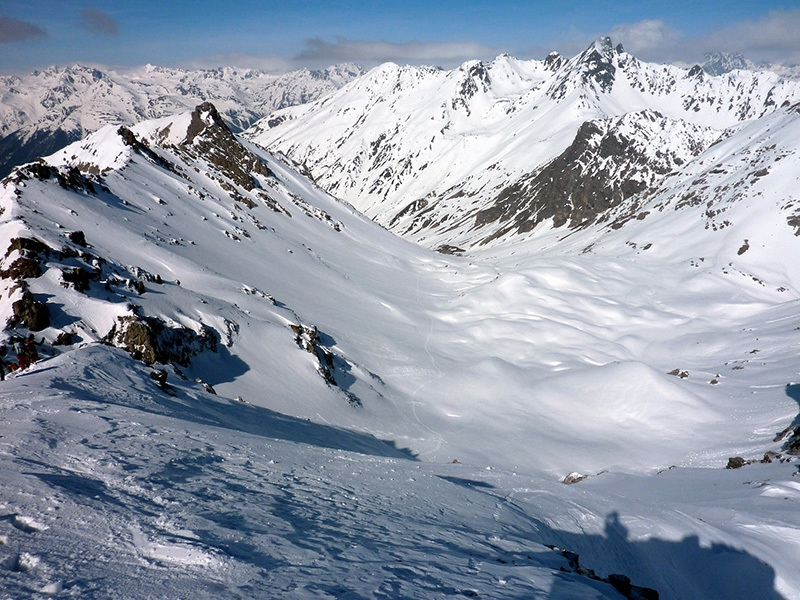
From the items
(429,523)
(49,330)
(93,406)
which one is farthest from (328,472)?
(49,330)

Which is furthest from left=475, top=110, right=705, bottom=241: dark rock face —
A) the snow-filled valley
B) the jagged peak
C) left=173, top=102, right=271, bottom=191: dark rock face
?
the jagged peak

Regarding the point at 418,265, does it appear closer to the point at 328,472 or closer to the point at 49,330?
the point at 49,330

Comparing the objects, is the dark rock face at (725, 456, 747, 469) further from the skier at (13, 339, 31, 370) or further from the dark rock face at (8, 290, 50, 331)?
the dark rock face at (8, 290, 50, 331)

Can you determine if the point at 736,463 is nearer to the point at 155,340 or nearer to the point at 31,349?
the point at 155,340

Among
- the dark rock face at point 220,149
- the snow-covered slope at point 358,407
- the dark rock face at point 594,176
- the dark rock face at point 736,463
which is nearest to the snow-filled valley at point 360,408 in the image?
the snow-covered slope at point 358,407

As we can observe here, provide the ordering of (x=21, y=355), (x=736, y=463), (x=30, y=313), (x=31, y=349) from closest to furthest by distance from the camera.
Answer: (x=21, y=355), (x=31, y=349), (x=30, y=313), (x=736, y=463)

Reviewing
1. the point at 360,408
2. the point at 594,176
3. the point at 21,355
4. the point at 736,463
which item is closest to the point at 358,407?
the point at 360,408
